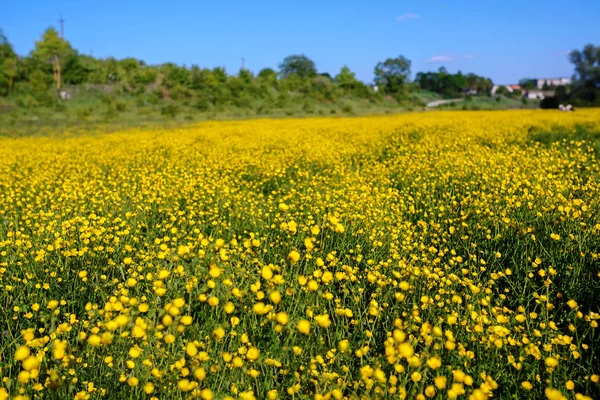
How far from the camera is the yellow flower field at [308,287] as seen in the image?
6.66 feet

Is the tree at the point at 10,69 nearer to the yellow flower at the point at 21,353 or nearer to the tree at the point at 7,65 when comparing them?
the tree at the point at 7,65

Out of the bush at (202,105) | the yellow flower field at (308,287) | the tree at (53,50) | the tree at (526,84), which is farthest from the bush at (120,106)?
the tree at (526,84)

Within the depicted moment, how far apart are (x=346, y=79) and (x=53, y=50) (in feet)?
110

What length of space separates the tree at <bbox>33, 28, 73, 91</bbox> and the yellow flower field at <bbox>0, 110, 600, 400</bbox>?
36.3 metres

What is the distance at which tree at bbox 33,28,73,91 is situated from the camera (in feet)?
125

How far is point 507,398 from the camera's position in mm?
2195

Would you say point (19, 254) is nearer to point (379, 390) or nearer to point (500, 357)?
point (379, 390)

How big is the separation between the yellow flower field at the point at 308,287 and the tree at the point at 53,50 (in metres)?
36.3

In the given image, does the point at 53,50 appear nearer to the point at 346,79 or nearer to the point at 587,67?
the point at 346,79

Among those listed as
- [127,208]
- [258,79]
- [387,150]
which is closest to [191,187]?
[127,208]

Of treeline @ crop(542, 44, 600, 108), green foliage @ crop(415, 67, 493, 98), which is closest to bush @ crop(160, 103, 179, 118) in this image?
treeline @ crop(542, 44, 600, 108)

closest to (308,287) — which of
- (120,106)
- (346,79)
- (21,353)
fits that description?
(21,353)

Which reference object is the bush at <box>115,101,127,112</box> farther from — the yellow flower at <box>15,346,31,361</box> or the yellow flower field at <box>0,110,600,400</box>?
the yellow flower at <box>15,346,31,361</box>

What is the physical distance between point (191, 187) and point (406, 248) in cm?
345
